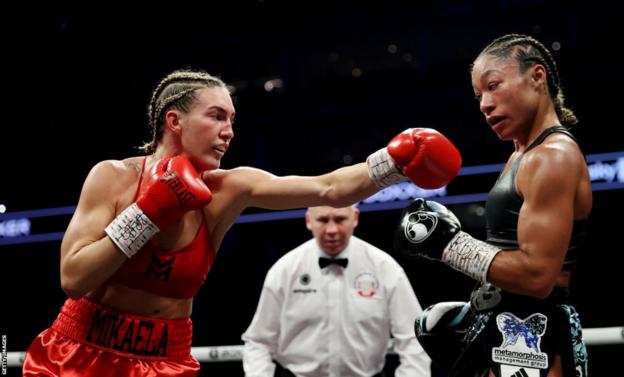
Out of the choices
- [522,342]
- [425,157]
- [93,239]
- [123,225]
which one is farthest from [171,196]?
[522,342]

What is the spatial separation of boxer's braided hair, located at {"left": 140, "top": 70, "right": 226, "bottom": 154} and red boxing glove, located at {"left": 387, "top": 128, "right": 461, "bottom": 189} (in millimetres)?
666

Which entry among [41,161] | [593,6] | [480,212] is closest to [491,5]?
[593,6]

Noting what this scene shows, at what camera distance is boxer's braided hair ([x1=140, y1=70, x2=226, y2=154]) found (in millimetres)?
2297

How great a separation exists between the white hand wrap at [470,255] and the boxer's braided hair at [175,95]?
92 cm

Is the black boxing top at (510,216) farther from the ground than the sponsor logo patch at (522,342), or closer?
farther from the ground

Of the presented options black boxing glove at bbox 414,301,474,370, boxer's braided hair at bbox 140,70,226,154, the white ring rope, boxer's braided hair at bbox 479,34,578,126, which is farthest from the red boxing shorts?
the white ring rope

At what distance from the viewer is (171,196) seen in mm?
2012

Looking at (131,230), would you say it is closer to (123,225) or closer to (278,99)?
(123,225)

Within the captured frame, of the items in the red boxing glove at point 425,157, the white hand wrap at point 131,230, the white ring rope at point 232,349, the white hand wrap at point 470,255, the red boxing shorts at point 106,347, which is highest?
the red boxing glove at point 425,157

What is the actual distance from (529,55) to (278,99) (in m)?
4.64

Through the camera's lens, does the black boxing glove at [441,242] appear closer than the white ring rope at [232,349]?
Yes

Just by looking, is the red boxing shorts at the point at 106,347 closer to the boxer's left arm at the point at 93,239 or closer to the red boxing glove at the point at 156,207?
the boxer's left arm at the point at 93,239

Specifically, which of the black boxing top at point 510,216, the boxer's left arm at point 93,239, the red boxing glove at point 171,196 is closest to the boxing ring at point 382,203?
the boxer's left arm at point 93,239

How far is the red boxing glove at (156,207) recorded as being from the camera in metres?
1.99
